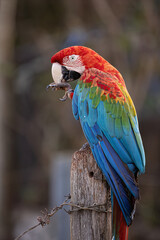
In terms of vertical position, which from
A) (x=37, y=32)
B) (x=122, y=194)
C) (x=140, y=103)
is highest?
(x=37, y=32)

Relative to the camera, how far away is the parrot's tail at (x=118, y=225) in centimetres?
202

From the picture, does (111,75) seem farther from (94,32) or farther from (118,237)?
(94,32)

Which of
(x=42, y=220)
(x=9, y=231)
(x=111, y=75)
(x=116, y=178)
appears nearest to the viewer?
(x=42, y=220)

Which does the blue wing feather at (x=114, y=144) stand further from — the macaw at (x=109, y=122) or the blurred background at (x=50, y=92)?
the blurred background at (x=50, y=92)

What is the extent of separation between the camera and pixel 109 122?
2.31 metres

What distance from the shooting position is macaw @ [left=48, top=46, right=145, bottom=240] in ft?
6.71

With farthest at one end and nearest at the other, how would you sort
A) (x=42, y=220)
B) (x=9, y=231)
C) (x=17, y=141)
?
1. (x=17, y=141)
2. (x=9, y=231)
3. (x=42, y=220)

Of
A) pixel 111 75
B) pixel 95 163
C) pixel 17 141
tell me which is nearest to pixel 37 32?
pixel 17 141

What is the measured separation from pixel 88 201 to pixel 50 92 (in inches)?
182

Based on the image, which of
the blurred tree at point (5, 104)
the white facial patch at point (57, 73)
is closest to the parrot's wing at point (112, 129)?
the white facial patch at point (57, 73)

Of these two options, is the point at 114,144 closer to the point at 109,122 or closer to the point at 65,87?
the point at 109,122

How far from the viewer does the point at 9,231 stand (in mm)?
6094

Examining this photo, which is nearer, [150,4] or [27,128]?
[150,4]

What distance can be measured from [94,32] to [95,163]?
3874 millimetres
